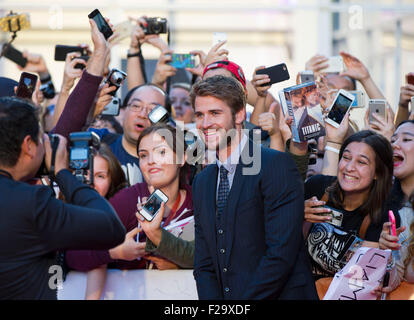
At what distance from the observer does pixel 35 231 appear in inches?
92.7

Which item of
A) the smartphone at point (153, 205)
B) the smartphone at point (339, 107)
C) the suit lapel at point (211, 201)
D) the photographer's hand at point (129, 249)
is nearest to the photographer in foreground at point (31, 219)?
the suit lapel at point (211, 201)

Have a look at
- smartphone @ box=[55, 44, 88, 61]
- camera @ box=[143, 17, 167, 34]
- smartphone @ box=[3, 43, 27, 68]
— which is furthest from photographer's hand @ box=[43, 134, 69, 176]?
smartphone @ box=[3, 43, 27, 68]

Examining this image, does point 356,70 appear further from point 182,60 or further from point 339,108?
point 182,60

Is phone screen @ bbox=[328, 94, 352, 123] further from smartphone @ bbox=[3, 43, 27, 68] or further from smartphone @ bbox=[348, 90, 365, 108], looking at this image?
smartphone @ bbox=[3, 43, 27, 68]

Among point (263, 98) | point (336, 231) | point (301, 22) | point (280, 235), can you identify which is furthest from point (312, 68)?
point (301, 22)

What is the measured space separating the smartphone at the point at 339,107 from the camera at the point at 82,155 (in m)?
1.80

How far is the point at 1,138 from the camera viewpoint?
2379 mm

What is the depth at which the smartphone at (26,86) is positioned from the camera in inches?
142

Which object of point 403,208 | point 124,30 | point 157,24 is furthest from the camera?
point 124,30

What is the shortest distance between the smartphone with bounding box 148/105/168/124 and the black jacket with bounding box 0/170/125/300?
5.74ft

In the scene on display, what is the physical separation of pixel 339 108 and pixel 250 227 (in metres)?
1.46

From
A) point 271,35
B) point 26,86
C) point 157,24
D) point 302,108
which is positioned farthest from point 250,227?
point 271,35

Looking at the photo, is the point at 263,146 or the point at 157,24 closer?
the point at 263,146

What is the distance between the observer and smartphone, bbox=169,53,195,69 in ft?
15.9
